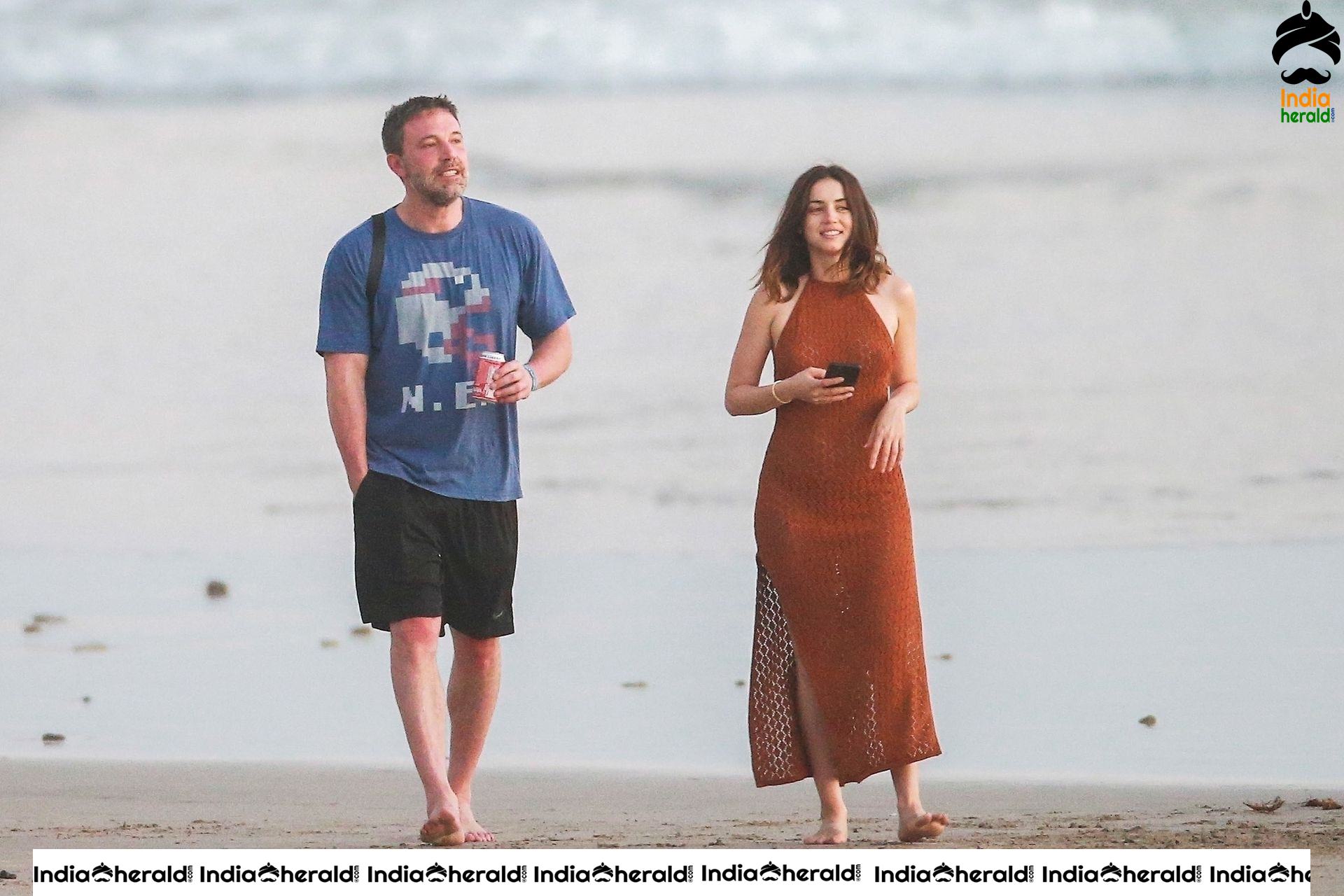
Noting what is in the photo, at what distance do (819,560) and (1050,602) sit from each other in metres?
3.34

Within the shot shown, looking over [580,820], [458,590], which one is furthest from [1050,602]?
[458,590]

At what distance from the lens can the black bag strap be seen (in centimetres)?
435

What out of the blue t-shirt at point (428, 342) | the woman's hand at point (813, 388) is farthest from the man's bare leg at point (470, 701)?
the woman's hand at point (813, 388)

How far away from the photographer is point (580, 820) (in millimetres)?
4938

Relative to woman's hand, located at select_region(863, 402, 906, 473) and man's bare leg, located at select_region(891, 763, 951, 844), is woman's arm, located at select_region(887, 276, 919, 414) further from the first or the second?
man's bare leg, located at select_region(891, 763, 951, 844)

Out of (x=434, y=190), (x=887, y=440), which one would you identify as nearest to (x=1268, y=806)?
(x=887, y=440)

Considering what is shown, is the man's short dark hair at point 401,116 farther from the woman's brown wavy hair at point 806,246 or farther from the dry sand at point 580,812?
the dry sand at point 580,812

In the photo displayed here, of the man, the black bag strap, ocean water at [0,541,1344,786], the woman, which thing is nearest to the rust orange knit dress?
the woman

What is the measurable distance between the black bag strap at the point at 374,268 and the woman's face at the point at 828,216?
0.99 m

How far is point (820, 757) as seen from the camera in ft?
14.4

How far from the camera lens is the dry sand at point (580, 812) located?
4395mm
